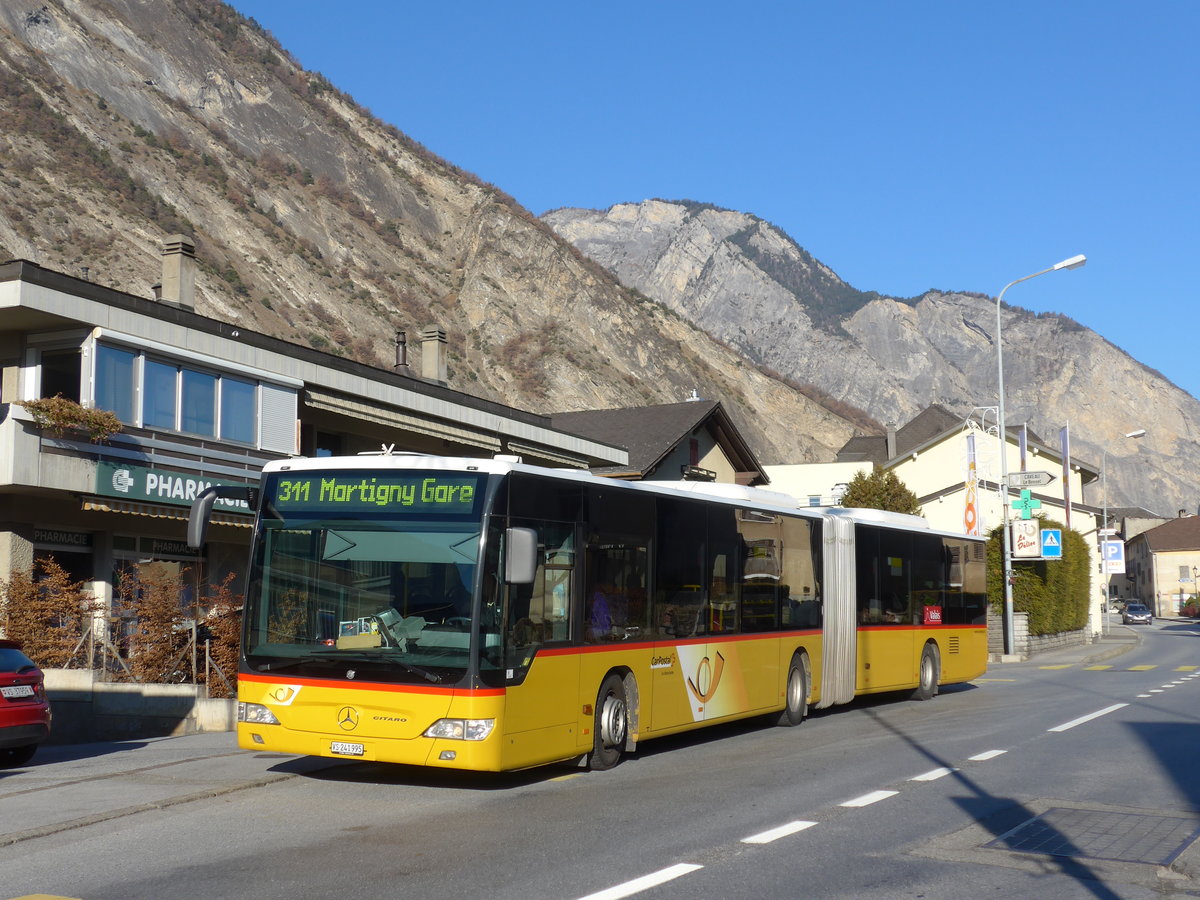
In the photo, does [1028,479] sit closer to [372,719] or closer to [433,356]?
[433,356]

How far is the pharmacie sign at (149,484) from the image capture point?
69.2ft

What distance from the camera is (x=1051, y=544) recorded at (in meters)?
35.5

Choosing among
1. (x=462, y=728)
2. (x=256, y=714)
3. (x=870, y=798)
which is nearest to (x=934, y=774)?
(x=870, y=798)

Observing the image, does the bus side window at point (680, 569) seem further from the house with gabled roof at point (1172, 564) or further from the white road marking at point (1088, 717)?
the house with gabled roof at point (1172, 564)

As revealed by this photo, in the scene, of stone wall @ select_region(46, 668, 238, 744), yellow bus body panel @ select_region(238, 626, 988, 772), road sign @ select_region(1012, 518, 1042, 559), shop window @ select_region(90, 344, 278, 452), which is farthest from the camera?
road sign @ select_region(1012, 518, 1042, 559)

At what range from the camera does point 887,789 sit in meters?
10.9

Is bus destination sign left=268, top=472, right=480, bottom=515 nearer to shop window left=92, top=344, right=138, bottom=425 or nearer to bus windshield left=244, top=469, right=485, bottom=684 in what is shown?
bus windshield left=244, top=469, right=485, bottom=684

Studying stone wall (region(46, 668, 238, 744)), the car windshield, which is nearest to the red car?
the car windshield

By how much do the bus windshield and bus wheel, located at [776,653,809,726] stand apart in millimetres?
7252

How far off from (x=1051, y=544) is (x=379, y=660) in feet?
93.9

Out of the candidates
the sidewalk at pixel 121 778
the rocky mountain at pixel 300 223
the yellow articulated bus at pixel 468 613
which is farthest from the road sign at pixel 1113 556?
the sidewalk at pixel 121 778

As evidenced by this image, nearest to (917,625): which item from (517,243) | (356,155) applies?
(517,243)

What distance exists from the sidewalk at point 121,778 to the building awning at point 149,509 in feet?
19.3

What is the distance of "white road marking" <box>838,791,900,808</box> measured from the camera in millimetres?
10109
